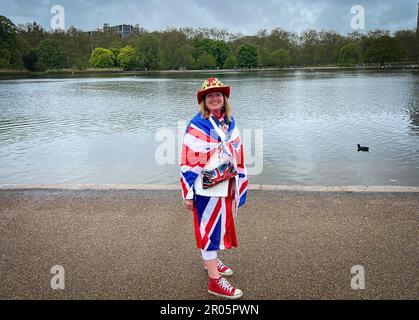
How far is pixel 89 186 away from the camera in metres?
6.66

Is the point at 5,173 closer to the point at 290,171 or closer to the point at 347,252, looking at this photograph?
the point at 290,171

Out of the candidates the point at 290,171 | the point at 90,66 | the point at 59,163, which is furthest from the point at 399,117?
the point at 90,66

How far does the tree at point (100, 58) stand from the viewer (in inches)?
4624

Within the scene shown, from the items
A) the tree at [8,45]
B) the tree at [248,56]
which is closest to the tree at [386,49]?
the tree at [248,56]

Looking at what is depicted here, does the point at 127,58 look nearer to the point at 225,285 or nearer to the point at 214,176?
the point at 214,176

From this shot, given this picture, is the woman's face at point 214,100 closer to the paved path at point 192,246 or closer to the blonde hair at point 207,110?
the blonde hair at point 207,110

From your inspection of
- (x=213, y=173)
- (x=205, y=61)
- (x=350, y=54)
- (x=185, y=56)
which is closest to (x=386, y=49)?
(x=350, y=54)

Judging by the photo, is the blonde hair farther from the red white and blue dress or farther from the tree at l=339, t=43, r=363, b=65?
the tree at l=339, t=43, r=363, b=65

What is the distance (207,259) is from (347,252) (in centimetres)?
164

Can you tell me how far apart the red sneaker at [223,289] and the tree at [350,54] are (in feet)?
368

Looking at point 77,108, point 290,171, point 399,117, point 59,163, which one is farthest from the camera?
point 77,108

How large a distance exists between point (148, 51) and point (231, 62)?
88.2 feet

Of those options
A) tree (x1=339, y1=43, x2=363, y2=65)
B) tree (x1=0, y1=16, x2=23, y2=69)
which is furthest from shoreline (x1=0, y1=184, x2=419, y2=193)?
tree (x1=339, y1=43, x2=363, y2=65)
